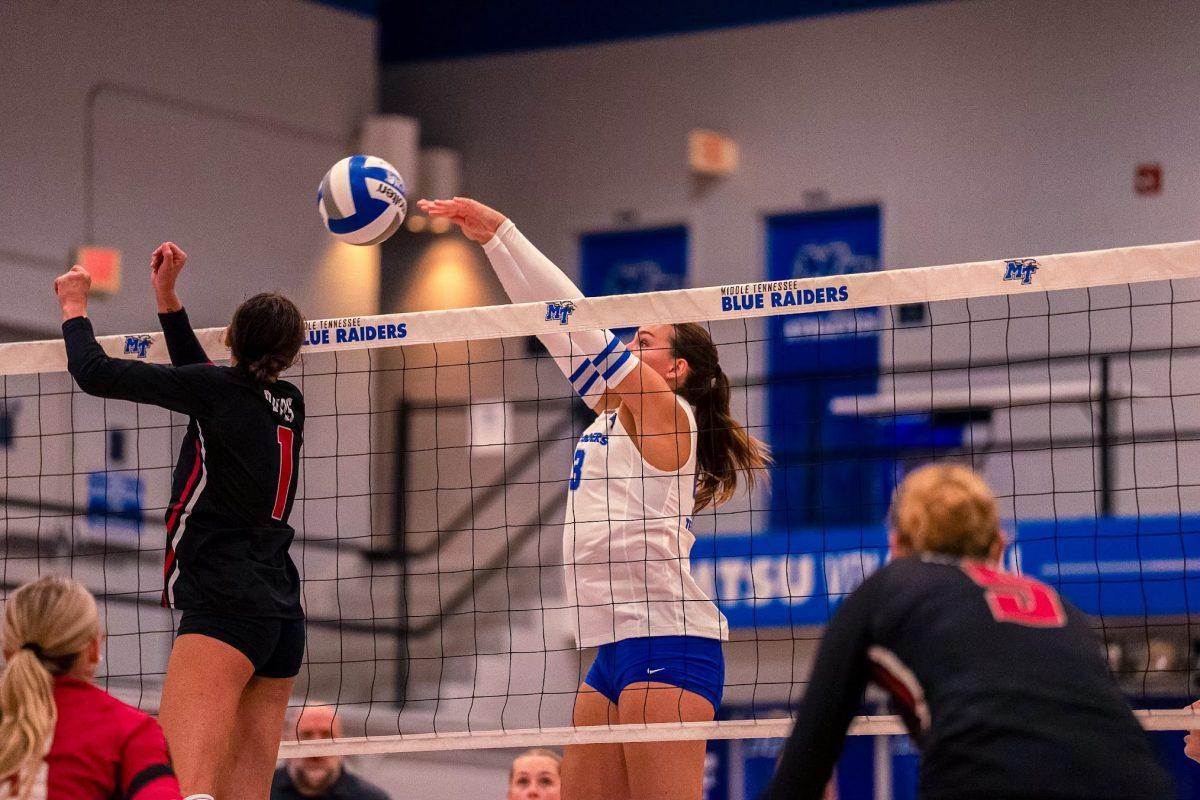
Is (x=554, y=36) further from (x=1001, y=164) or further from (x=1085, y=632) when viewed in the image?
(x=1085, y=632)

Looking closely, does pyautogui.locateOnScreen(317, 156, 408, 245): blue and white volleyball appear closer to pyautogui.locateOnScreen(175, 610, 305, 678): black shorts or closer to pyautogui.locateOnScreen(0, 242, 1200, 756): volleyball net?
pyautogui.locateOnScreen(175, 610, 305, 678): black shorts

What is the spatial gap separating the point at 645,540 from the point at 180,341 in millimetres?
1541

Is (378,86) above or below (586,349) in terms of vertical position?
above

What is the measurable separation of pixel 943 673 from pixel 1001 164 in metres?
11.9

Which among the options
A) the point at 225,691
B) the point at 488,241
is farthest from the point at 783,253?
the point at 225,691

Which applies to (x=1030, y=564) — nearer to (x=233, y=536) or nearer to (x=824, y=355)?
(x=824, y=355)

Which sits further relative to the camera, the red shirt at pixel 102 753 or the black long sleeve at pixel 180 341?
the black long sleeve at pixel 180 341

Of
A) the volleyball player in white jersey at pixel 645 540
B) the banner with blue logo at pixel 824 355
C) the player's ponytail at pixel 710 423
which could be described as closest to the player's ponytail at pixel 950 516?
the volleyball player in white jersey at pixel 645 540

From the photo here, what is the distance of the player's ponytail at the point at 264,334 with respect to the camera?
505cm

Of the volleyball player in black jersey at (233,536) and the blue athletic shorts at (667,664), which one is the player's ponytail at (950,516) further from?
the volleyball player in black jersey at (233,536)

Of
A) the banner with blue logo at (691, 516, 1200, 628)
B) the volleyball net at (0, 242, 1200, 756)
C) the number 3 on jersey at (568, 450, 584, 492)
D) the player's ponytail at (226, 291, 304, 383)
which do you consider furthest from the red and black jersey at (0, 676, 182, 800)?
the banner with blue logo at (691, 516, 1200, 628)

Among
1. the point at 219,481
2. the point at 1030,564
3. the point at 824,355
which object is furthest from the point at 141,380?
the point at 824,355

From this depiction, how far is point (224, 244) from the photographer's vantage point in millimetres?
14891

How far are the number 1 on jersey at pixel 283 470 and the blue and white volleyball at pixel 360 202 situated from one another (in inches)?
49.0
